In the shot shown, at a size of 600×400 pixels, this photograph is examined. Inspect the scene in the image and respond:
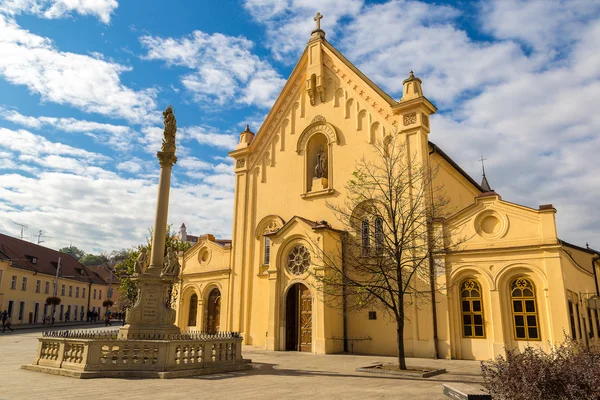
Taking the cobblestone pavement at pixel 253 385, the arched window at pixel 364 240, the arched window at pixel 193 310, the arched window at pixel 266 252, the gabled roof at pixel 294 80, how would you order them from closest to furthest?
the cobblestone pavement at pixel 253 385, the arched window at pixel 364 240, the gabled roof at pixel 294 80, the arched window at pixel 266 252, the arched window at pixel 193 310

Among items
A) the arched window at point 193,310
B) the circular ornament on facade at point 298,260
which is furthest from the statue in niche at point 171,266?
the arched window at point 193,310

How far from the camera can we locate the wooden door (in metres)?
22.0

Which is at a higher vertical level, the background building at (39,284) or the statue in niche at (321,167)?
the statue in niche at (321,167)

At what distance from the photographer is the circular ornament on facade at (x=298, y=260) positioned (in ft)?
74.9

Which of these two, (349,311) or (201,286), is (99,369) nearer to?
(349,311)

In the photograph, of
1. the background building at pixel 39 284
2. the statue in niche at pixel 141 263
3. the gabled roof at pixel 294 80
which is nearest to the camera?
the statue in niche at pixel 141 263

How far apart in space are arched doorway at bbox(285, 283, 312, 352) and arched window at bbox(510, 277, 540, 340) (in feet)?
29.9

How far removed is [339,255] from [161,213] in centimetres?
947

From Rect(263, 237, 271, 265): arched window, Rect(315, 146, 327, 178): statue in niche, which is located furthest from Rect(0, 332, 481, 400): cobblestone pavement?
Rect(315, 146, 327, 178): statue in niche

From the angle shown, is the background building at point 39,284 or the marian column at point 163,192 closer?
the marian column at point 163,192

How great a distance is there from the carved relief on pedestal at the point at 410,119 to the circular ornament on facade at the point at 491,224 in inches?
224

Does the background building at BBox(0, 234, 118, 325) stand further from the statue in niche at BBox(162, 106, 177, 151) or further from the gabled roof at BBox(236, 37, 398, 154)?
the statue in niche at BBox(162, 106, 177, 151)

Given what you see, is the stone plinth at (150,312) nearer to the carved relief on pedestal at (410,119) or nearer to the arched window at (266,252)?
the arched window at (266,252)

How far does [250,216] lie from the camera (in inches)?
1085
